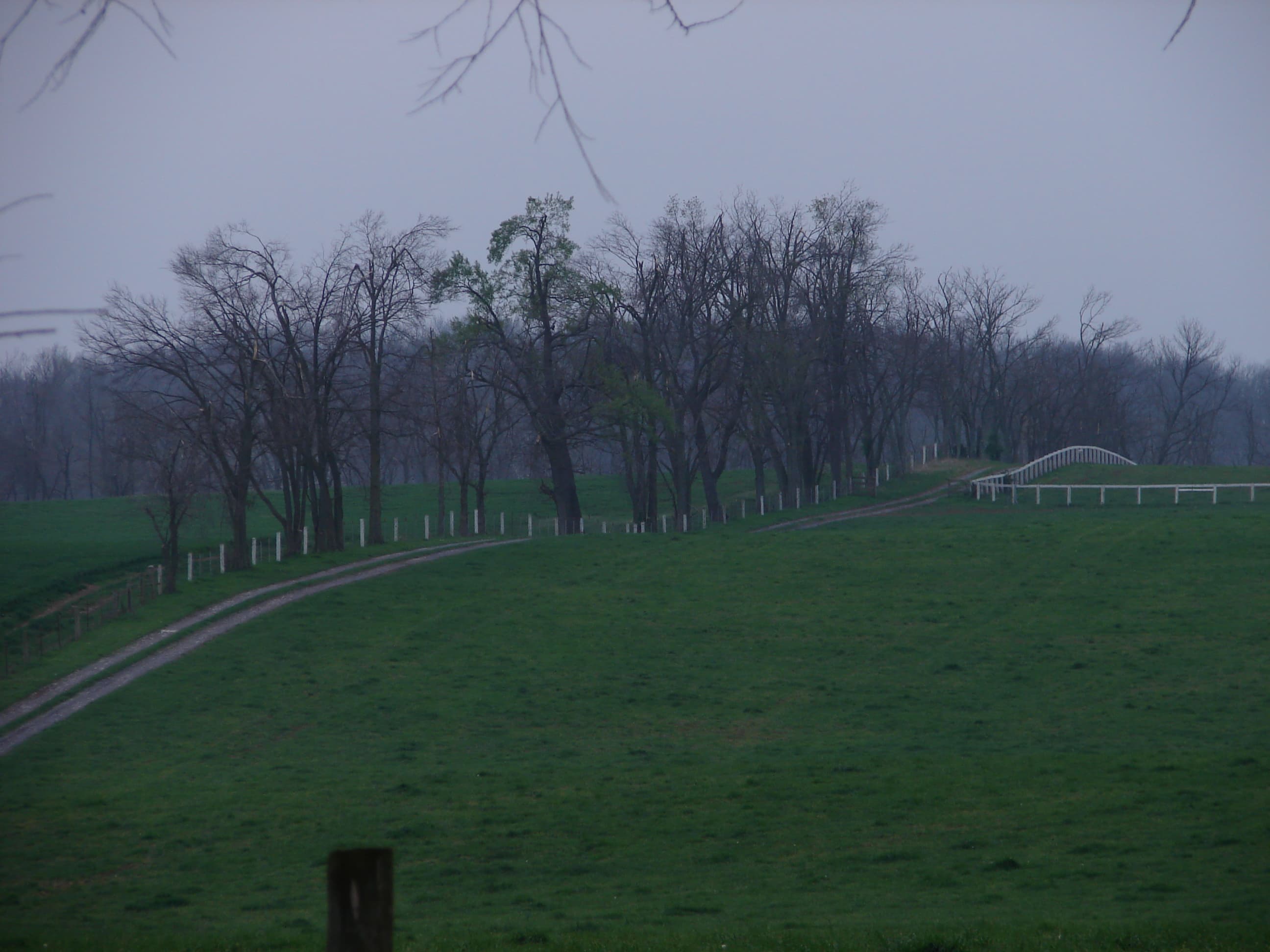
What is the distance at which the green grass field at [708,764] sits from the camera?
10453 mm

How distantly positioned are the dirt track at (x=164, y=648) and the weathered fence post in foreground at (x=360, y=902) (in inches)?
704

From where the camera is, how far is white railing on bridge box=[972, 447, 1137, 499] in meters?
54.2

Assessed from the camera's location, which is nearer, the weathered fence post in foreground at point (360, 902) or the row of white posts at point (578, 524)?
the weathered fence post in foreground at point (360, 902)

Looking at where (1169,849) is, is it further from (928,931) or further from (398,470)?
(398,470)

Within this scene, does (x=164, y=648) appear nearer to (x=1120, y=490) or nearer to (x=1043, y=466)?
(x=1120, y=490)

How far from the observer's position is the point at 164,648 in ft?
84.6

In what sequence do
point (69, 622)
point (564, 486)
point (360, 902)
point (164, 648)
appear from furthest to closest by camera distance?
point (564, 486), point (69, 622), point (164, 648), point (360, 902)

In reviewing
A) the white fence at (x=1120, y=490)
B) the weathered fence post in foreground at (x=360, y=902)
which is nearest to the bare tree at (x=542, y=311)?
the white fence at (x=1120, y=490)

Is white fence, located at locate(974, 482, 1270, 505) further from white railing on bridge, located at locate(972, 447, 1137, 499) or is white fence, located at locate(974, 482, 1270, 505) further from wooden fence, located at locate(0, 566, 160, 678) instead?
wooden fence, located at locate(0, 566, 160, 678)

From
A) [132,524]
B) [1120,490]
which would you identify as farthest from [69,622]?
[1120,490]

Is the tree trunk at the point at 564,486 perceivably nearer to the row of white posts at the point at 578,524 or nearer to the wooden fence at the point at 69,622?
the row of white posts at the point at 578,524

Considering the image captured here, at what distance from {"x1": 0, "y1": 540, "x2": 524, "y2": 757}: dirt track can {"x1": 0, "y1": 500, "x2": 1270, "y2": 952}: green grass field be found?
678 millimetres

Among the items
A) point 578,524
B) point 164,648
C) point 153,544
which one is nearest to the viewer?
point 164,648

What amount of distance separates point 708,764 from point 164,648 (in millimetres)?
14368
